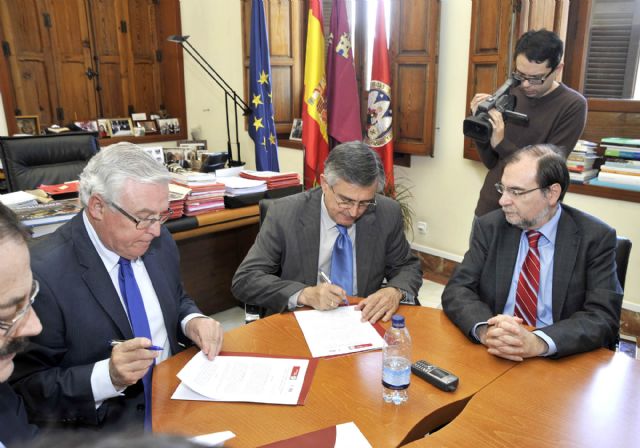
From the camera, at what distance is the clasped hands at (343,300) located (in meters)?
1.59

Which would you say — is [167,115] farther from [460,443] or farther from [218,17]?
[460,443]

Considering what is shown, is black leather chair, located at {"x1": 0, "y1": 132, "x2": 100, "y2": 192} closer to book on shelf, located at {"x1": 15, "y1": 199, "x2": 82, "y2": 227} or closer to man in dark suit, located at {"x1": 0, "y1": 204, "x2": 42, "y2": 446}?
book on shelf, located at {"x1": 15, "y1": 199, "x2": 82, "y2": 227}

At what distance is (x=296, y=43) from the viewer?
4.62m

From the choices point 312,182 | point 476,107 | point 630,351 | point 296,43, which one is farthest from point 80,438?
point 296,43

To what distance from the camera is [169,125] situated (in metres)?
5.84

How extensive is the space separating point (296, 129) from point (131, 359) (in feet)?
12.5

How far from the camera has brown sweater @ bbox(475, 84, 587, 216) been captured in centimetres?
225

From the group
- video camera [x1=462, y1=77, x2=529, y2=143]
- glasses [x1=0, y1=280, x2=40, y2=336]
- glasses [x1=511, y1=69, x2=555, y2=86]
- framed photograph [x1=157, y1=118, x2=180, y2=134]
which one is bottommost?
framed photograph [x1=157, y1=118, x2=180, y2=134]

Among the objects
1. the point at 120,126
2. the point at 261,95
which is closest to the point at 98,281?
the point at 261,95

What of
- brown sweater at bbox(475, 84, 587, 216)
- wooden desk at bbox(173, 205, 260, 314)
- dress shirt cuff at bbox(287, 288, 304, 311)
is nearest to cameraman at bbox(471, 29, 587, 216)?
brown sweater at bbox(475, 84, 587, 216)

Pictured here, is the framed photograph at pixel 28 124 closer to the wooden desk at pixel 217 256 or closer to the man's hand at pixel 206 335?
the wooden desk at pixel 217 256

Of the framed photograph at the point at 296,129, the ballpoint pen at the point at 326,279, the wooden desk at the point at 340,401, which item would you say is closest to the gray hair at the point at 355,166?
the ballpoint pen at the point at 326,279

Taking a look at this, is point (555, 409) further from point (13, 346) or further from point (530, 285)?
point (13, 346)

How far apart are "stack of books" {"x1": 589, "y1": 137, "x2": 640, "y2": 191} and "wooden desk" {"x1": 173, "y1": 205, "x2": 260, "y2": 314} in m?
1.99
